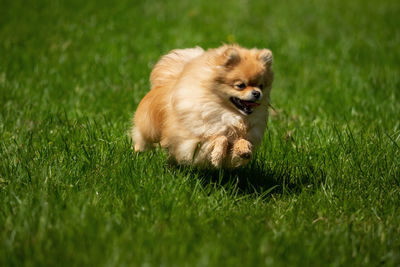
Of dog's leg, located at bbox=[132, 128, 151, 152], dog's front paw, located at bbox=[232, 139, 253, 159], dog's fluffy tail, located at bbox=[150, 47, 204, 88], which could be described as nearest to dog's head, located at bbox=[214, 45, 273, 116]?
dog's front paw, located at bbox=[232, 139, 253, 159]

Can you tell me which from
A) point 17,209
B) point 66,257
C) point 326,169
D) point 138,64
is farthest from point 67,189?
point 138,64

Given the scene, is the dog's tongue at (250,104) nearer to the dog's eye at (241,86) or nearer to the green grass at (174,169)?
the dog's eye at (241,86)

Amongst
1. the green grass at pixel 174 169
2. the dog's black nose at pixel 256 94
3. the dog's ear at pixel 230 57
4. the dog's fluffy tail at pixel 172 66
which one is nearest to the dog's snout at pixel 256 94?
the dog's black nose at pixel 256 94

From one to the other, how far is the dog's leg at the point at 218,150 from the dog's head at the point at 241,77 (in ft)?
0.82

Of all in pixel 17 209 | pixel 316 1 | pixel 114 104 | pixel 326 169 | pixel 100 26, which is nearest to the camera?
pixel 17 209

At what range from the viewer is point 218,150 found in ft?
10.7

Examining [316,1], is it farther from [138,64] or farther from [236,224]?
[236,224]

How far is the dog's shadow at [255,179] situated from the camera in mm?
3566

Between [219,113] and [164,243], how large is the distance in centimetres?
122

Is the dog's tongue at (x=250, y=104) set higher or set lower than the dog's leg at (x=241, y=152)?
higher

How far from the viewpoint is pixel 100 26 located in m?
7.49

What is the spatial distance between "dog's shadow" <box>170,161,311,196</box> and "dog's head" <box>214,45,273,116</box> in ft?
1.78

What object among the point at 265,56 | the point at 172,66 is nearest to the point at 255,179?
the point at 265,56

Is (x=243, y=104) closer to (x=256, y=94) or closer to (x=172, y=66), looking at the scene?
(x=256, y=94)
